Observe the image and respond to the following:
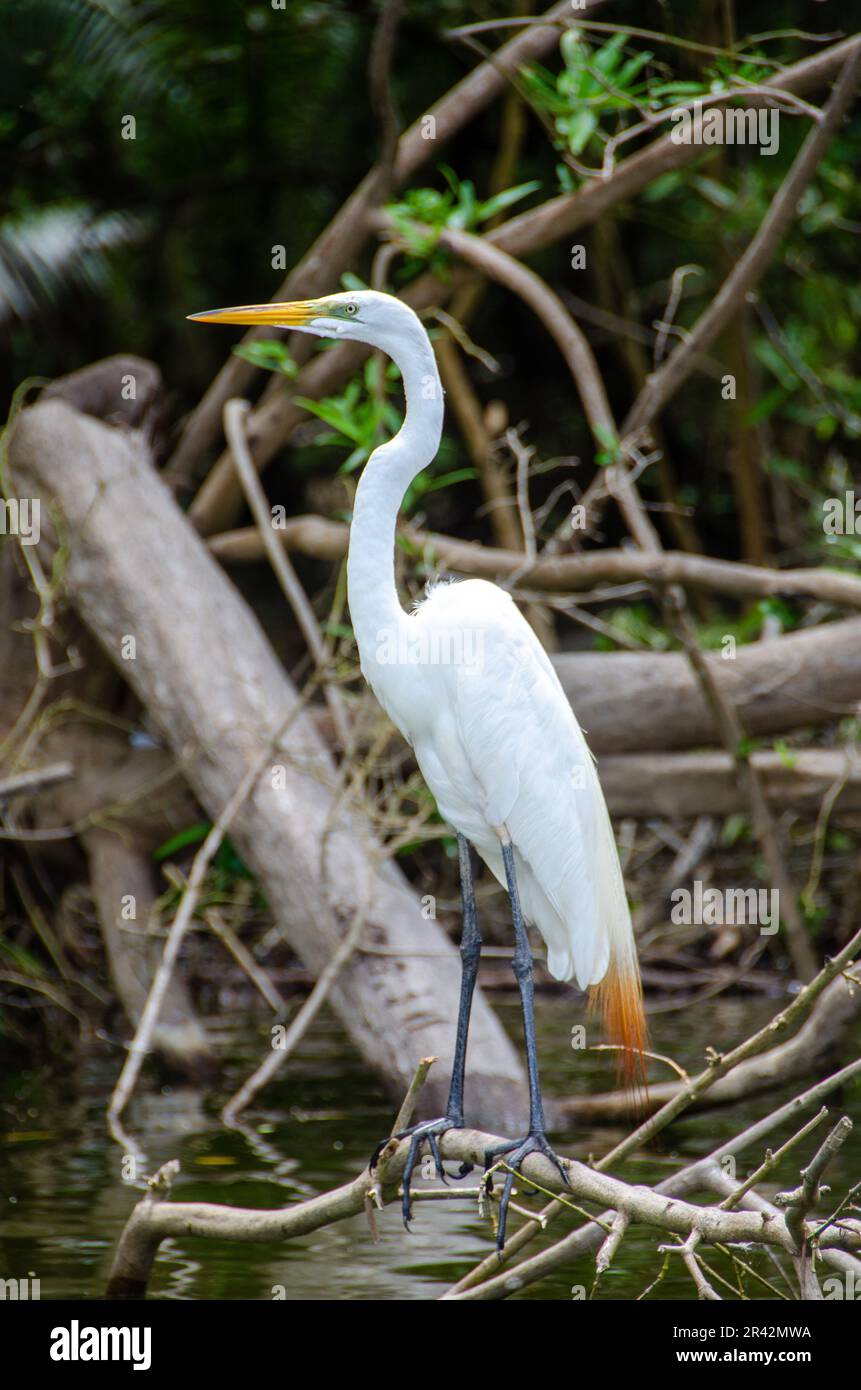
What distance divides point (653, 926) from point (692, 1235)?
4709 millimetres

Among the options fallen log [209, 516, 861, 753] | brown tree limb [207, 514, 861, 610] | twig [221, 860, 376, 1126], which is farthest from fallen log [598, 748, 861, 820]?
twig [221, 860, 376, 1126]

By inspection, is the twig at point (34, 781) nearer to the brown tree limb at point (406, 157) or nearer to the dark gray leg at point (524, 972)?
the brown tree limb at point (406, 157)

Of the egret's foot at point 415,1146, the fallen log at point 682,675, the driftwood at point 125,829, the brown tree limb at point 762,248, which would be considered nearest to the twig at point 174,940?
the driftwood at point 125,829

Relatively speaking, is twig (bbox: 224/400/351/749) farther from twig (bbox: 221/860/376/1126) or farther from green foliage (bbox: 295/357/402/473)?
twig (bbox: 221/860/376/1126)

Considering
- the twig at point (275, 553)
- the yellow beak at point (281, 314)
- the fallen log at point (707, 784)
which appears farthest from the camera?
the fallen log at point (707, 784)

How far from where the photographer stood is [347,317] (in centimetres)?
327

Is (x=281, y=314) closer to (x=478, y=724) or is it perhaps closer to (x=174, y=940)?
(x=478, y=724)

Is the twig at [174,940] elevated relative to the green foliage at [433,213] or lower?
lower

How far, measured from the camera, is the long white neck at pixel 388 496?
314 centimetres

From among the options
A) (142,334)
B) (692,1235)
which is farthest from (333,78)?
(692,1235)

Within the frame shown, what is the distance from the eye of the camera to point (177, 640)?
18.1 ft

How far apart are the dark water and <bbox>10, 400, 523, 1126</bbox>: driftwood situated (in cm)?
42

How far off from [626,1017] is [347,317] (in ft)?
5.24

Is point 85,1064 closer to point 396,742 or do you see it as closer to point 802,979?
point 396,742
